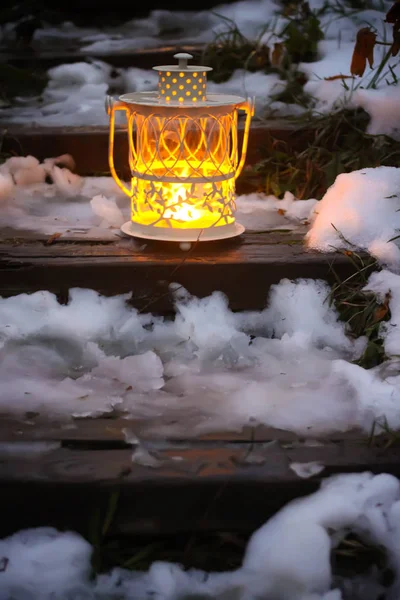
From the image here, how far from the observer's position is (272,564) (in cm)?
133

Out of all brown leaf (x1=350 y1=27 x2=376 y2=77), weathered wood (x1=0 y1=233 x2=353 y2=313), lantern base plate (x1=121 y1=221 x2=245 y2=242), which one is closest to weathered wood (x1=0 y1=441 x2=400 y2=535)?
weathered wood (x1=0 y1=233 x2=353 y2=313)

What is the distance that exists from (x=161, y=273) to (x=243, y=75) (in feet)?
5.08

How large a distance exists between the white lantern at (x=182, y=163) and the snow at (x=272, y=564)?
0.88 metres

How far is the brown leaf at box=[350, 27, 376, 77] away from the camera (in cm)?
222

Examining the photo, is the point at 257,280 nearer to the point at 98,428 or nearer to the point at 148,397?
the point at 148,397

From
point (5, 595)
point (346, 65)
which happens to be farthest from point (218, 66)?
point (5, 595)

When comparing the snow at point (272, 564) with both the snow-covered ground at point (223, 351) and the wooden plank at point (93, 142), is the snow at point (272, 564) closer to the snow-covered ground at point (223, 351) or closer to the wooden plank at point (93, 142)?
the snow-covered ground at point (223, 351)

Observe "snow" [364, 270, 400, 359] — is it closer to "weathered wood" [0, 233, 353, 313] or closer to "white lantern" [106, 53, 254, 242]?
"weathered wood" [0, 233, 353, 313]

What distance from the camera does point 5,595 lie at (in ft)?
4.31

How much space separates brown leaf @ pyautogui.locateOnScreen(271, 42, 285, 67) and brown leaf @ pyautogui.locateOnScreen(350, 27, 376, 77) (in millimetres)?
883

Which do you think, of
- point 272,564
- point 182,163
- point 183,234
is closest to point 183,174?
point 182,163

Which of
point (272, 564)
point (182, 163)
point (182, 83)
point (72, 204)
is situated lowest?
point (272, 564)

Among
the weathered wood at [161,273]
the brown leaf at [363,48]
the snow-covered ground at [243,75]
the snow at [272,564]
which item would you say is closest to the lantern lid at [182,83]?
the weathered wood at [161,273]

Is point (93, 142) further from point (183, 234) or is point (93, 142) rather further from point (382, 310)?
point (382, 310)
